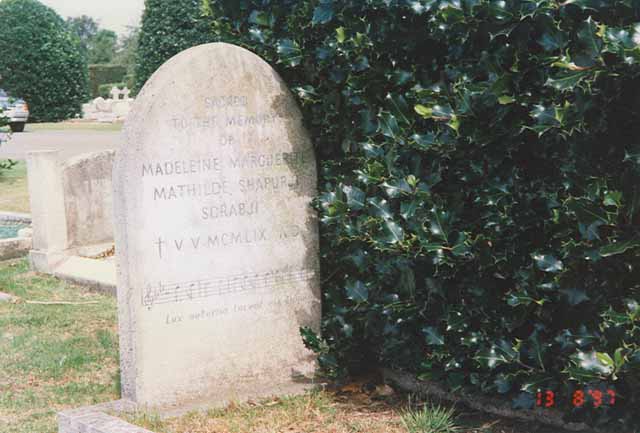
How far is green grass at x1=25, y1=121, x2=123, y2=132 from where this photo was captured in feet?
96.2

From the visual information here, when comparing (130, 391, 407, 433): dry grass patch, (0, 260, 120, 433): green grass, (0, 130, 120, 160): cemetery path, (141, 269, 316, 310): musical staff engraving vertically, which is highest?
(0, 130, 120, 160): cemetery path

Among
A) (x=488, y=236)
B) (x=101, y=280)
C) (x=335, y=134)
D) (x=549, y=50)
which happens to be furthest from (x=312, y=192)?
(x=101, y=280)

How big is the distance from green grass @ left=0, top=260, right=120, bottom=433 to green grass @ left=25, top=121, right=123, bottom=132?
22092 mm

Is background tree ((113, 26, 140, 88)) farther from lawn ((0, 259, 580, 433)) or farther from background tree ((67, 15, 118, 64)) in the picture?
lawn ((0, 259, 580, 433))

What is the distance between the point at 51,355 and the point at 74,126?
2567cm

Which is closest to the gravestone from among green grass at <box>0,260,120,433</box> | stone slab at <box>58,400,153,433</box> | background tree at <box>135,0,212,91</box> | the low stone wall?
stone slab at <box>58,400,153,433</box>

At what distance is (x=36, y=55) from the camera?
31547 millimetres

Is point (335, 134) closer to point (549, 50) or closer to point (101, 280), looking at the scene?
point (549, 50)

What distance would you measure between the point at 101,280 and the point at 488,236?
4775 millimetres

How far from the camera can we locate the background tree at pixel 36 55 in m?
31.4

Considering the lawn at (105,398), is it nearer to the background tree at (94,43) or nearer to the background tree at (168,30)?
the background tree at (168,30)

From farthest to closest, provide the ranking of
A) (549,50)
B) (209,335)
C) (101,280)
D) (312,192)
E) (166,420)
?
(101,280) → (312,192) → (209,335) → (166,420) → (549,50)

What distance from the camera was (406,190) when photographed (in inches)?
162
